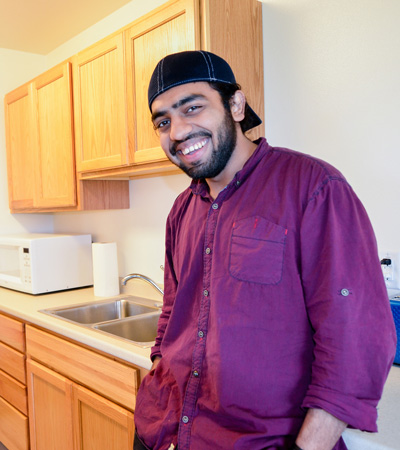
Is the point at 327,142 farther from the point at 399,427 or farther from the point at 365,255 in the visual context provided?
the point at 399,427

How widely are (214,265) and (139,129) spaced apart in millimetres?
1100

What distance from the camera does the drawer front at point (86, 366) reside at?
1630 mm

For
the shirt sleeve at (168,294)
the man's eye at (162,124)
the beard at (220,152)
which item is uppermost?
the man's eye at (162,124)

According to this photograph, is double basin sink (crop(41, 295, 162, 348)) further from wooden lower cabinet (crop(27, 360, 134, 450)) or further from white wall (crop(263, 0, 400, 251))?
white wall (crop(263, 0, 400, 251))

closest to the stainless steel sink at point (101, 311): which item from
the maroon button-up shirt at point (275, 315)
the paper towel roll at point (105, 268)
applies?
the paper towel roll at point (105, 268)

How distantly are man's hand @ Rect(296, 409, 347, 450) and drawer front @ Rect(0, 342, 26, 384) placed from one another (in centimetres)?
178

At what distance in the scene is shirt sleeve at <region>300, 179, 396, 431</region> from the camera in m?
0.83

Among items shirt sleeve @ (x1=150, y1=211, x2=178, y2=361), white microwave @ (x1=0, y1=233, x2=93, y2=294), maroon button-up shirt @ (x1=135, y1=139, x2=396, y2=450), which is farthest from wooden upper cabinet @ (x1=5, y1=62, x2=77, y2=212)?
maroon button-up shirt @ (x1=135, y1=139, x2=396, y2=450)

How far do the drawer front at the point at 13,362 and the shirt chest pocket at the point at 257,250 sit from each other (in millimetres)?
1661

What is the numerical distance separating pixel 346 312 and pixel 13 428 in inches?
84.4

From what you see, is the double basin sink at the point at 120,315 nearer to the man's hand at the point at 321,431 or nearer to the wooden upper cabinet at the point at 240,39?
the wooden upper cabinet at the point at 240,39

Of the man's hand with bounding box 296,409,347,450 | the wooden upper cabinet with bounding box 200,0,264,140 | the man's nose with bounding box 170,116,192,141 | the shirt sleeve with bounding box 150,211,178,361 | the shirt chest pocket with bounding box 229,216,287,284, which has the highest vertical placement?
the wooden upper cabinet with bounding box 200,0,264,140

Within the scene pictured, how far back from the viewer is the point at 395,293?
4.68ft

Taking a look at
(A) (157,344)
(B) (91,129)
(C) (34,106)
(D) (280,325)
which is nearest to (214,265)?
(D) (280,325)
